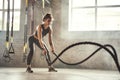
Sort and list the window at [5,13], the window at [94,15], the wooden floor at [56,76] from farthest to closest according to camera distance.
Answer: the window at [5,13]
the window at [94,15]
the wooden floor at [56,76]

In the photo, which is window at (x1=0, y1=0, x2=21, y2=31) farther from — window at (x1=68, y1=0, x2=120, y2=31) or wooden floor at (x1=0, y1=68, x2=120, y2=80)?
wooden floor at (x1=0, y1=68, x2=120, y2=80)

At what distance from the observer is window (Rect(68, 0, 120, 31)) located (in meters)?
6.96

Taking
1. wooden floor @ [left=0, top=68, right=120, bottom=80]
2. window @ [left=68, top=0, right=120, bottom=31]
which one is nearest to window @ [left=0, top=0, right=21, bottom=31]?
window @ [left=68, top=0, right=120, bottom=31]

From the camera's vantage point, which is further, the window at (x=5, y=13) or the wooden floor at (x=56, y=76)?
the window at (x=5, y=13)

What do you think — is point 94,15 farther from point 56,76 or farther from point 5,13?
point 56,76

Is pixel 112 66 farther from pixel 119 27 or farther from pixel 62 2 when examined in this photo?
pixel 62 2

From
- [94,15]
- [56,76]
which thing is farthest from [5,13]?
[56,76]

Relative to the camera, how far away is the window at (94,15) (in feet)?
22.8

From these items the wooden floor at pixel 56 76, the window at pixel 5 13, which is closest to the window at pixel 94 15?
the window at pixel 5 13

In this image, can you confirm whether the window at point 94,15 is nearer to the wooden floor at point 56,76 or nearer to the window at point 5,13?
the window at point 5,13

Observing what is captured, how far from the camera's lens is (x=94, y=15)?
23.3ft

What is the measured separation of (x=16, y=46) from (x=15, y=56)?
28 cm

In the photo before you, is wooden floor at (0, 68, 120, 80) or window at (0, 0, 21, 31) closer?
wooden floor at (0, 68, 120, 80)

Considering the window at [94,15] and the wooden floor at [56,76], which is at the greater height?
the window at [94,15]
